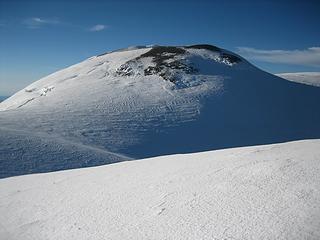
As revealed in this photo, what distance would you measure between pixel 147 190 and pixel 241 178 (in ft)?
5.77

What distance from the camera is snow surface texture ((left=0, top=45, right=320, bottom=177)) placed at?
16.1 metres

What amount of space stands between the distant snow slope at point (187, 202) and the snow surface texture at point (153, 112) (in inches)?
306

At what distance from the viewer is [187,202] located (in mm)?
4859

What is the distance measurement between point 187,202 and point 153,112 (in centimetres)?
2173

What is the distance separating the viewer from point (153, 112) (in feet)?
86.8

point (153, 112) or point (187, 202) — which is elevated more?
point (153, 112)

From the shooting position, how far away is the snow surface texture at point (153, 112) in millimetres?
16094

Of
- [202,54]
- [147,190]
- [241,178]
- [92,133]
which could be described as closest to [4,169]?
[92,133]

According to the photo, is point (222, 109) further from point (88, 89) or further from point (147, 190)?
point (147, 190)

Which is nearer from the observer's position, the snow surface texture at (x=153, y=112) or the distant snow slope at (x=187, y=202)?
the distant snow slope at (x=187, y=202)

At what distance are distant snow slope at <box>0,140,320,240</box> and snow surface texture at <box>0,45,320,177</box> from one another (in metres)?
7.78

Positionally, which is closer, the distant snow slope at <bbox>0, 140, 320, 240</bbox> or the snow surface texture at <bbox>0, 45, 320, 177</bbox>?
the distant snow slope at <bbox>0, 140, 320, 240</bbox>

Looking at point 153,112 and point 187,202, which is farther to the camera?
point 153,112

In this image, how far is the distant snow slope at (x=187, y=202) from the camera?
4004mm
